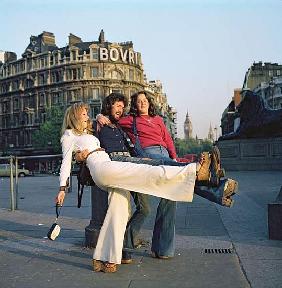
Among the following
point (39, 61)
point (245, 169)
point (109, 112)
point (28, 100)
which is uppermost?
point (39, 61)

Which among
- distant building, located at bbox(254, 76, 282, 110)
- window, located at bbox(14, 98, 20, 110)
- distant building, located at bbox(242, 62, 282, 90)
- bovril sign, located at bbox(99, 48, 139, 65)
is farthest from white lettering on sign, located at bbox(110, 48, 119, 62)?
distant building, located at bbox(242, 62, 282, 90)

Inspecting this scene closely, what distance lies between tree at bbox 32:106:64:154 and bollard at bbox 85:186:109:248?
51926 millimetres

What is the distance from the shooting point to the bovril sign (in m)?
64.4

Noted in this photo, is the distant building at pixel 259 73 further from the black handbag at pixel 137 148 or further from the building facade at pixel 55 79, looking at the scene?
the black handbag at pixel 137 148

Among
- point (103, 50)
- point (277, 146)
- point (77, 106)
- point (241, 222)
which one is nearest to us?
point (77, 106)

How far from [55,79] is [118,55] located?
1072 centimetres

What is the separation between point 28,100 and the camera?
67375 mm

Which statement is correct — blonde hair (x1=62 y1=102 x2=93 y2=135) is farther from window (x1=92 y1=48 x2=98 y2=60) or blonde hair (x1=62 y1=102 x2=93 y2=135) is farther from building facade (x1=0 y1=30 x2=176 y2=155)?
window (x1=92 y1=48 x2=98 y2=60)

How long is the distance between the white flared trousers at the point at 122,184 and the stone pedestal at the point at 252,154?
66.7ft

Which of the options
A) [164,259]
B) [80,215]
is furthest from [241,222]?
[80,215]

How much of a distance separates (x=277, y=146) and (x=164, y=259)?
1996cm

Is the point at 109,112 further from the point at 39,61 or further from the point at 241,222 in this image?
the point at 39,61

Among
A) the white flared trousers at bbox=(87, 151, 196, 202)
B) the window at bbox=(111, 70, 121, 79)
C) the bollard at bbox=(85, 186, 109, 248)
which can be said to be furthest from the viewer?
the window at bbox=(111, 70, 121, 79)

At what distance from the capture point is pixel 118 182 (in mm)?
3865
